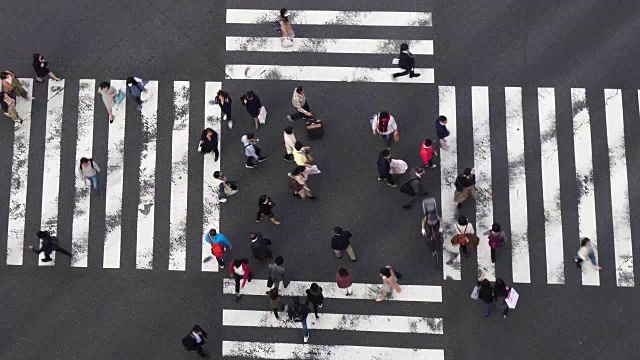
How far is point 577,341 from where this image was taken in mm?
A: 18719

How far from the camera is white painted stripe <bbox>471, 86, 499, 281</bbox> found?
1944 cm

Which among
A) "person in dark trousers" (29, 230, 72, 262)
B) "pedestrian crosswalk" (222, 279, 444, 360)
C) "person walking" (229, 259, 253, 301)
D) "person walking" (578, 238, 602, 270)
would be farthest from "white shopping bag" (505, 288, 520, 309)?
"person in dark trousers" (29, 230, 72, 262)

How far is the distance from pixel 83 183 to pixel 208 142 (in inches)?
158

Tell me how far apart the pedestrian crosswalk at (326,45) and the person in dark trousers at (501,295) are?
6.56 m

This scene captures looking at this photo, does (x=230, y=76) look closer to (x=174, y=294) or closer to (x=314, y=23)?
(x=314, y=23)

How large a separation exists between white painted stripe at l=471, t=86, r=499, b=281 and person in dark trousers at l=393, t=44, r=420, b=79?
1.85 metres

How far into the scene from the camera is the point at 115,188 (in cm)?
2059

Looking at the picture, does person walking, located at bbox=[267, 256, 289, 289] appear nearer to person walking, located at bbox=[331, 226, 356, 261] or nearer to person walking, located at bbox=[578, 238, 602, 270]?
person walking, located at bbox=[331, 226, 356, 261]

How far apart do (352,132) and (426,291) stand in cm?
501

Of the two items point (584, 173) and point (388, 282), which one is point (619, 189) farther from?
point (388, 282)

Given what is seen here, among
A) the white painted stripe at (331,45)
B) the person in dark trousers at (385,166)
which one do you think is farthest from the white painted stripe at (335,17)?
the person in dark trousers at (385,166)

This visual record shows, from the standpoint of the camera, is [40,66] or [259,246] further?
[40,66]

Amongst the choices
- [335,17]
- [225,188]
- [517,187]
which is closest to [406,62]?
[335,17]

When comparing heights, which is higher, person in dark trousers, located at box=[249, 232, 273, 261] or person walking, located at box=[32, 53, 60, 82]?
person walking, located at box=[32, 53, 60, 82]
